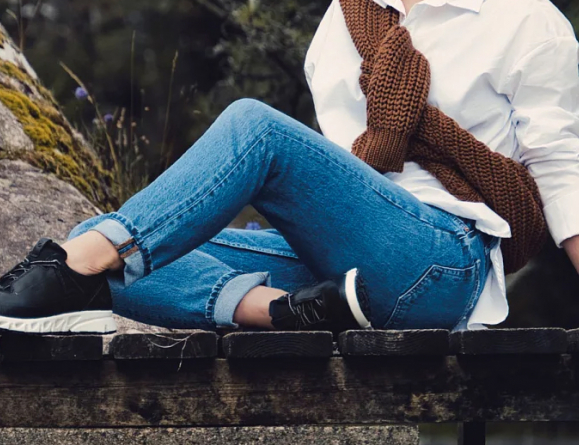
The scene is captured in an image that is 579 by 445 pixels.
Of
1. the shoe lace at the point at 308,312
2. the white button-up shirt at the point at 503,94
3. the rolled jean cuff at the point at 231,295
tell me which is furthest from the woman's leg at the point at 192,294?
the white button-up shirt at the point at 503,94

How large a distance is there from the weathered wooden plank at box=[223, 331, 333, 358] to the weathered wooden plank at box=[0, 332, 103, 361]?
0.28 metres

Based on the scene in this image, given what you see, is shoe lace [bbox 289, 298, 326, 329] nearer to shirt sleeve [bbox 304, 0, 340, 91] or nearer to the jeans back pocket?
the jeans back pocket

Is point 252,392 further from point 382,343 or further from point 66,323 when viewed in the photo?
point 66,323

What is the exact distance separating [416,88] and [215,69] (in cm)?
758

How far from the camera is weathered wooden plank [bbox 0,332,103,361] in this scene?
7.05 ft

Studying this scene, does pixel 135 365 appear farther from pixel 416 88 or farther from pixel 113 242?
pixel 416 88

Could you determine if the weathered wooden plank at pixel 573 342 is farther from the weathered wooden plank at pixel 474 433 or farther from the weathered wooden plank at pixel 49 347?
the weathered wooden plank at pixel 49 347

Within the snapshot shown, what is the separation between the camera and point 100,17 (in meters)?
10.6

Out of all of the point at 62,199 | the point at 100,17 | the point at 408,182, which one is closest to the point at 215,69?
the point at 100,17

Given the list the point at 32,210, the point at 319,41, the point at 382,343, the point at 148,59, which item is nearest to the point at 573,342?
the point at 382,343

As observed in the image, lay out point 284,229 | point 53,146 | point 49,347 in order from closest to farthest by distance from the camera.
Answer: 1. point 49,347
2. point 284,229
3. point 53,146

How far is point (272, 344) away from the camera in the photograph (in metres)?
2.15

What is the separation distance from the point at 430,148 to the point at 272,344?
70cm

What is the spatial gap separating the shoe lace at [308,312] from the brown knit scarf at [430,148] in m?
0.40
